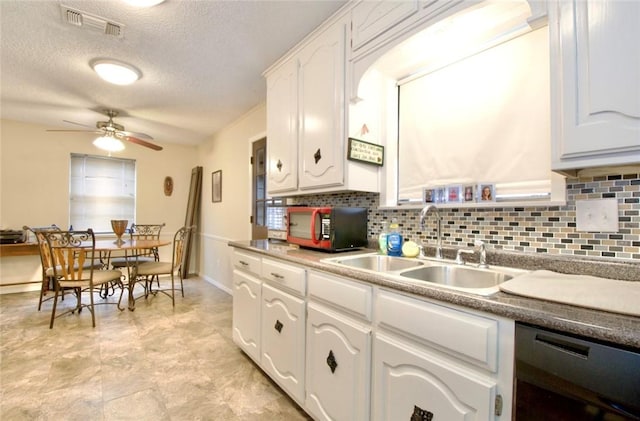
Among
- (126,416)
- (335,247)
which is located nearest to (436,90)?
(335,247)

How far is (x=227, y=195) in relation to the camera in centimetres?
418

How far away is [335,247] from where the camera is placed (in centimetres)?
181

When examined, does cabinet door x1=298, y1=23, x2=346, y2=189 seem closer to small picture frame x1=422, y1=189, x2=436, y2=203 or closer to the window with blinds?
small picture frame x1=422, y1=189, x2=436, y2=203

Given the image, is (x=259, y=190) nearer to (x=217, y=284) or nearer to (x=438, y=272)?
(x=217, y=284)

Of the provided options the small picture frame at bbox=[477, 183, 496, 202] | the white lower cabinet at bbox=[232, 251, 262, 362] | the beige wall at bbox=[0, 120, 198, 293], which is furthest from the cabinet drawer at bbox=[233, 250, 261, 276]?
the beige wall at bbox=[0, 120, 198, 293]

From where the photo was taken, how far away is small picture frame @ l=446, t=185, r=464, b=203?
5.12 feet

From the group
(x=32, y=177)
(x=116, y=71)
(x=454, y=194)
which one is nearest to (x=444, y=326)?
(x=454, y=194)

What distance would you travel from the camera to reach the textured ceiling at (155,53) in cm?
181

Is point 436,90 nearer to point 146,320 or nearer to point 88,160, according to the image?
point 146,320

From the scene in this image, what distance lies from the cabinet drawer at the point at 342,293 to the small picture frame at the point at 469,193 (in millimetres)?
753

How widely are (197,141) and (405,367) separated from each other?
197 inches

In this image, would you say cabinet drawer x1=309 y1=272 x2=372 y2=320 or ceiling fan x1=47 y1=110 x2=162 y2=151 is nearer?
cabinet drawer x1=309 y1=272 x2=372 y2=320

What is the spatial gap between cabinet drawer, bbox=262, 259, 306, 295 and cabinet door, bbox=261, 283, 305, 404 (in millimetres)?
61

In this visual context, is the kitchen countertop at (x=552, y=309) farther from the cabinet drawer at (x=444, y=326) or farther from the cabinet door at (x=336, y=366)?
the cabinet door at (x=336, y=366)
